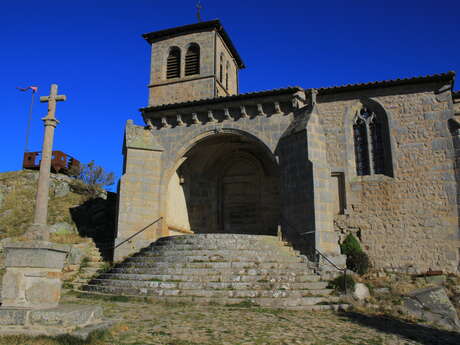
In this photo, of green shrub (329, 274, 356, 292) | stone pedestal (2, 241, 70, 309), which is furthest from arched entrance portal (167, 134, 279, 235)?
stone pedestal (2, 241, 70, 309)

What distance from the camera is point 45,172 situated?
718 cm

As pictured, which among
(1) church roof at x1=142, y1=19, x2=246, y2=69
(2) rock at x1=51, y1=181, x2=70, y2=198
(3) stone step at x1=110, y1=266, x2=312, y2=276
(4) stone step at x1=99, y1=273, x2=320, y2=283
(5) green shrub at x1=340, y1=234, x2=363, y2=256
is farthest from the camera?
(1) church roof at x1=142, y1=19, x2=246, y2=69

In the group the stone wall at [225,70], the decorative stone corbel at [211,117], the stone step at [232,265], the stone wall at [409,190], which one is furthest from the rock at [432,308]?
the stone wall at [225,70]

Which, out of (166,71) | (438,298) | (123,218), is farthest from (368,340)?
(166,71)

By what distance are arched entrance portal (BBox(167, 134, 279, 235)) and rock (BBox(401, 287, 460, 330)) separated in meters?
7.58

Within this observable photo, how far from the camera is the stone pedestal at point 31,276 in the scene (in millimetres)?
5625

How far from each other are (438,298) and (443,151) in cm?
569

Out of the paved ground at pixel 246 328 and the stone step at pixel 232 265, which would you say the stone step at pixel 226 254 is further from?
the paved ground at pixel 246 328

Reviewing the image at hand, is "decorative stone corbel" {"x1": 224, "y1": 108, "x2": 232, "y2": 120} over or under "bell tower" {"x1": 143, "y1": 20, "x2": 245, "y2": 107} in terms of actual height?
under

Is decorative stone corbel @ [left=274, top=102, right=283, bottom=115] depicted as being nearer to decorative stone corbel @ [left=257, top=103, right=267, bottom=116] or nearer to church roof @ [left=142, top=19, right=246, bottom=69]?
decorative stone corbel @ [left=257, top=103, right=267, bottom=116]

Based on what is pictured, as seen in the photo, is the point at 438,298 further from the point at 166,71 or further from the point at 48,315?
the point at 166,71

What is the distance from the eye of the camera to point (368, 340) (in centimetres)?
618

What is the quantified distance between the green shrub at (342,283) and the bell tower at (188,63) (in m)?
12.2

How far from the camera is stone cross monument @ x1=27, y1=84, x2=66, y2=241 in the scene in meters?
6.36
